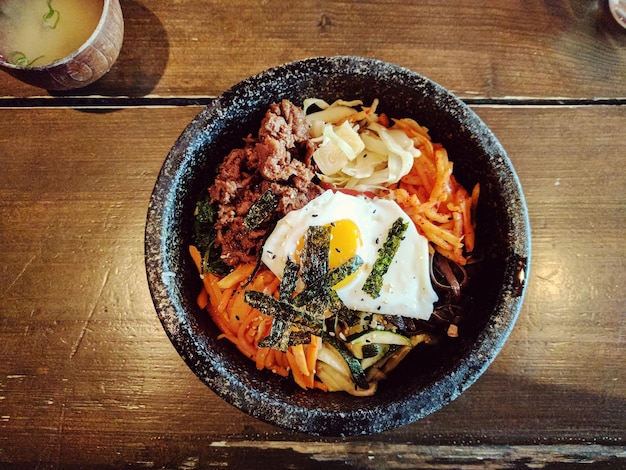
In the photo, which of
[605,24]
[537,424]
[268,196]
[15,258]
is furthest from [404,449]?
[605,24]

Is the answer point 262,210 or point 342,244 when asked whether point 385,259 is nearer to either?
point 342,244

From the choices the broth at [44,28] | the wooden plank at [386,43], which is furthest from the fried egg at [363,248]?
the broth at [44,28]

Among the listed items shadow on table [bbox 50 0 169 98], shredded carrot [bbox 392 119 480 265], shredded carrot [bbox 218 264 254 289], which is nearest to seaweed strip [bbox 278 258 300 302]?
shredded carrot [bbox 218 264 254 289]

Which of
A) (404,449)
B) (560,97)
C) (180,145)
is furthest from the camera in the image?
(560,97)

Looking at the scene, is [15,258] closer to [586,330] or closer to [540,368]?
[540,368]

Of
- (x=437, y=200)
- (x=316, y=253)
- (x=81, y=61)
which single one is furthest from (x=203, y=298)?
(x=81, y=61)

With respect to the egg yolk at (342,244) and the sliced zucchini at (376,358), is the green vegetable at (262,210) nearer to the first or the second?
the egg yolk at (342,244)
